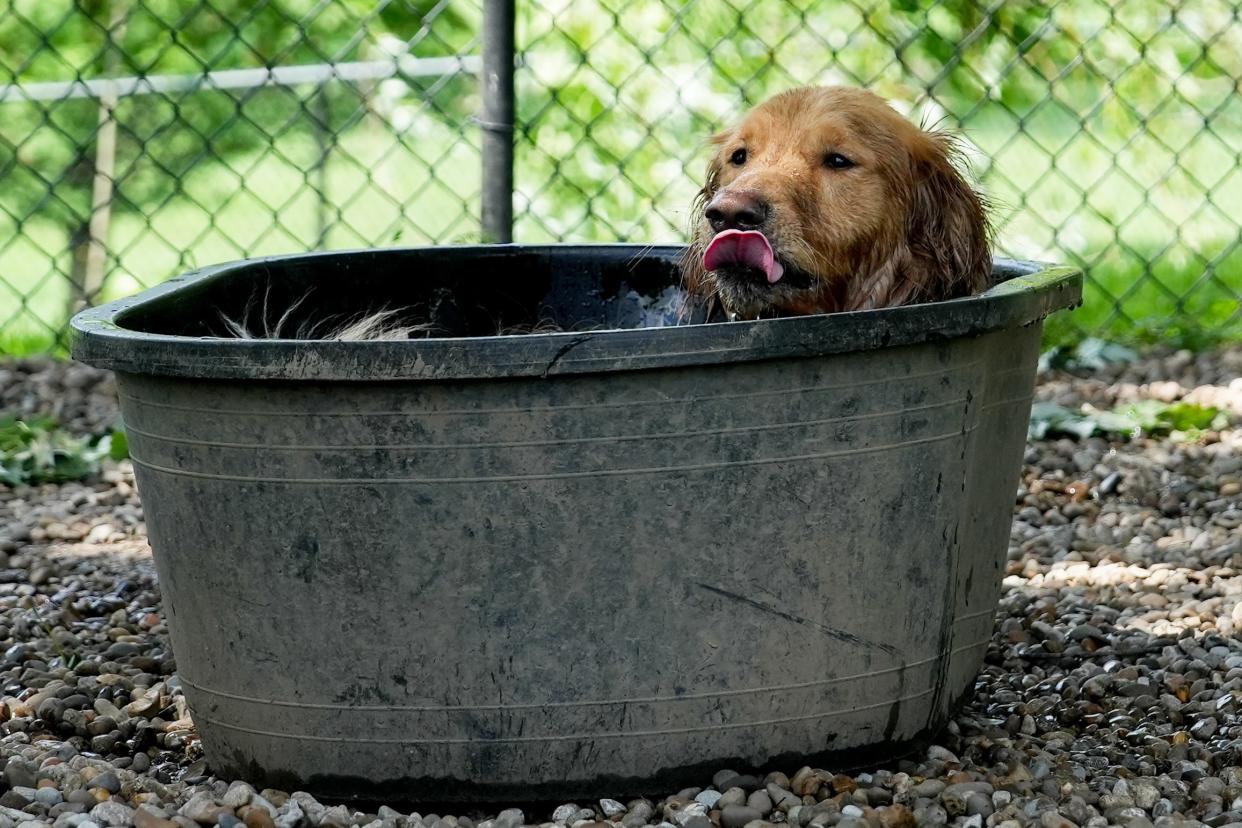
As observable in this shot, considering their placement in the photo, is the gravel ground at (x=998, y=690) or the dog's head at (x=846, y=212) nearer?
the gravel ground at (x=998, y=690)

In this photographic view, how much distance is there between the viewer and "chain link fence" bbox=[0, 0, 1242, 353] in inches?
249

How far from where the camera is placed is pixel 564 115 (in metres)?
6.96

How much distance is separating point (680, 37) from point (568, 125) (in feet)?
1.96

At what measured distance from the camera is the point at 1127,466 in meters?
4.80

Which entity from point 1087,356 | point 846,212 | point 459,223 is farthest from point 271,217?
point 846,212

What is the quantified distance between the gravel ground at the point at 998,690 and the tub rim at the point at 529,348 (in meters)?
0.68

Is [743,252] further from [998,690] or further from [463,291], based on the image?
[998,690]

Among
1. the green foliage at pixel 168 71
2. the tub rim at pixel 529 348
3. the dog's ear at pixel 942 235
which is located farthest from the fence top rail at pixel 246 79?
the tub rim at pixel 529 348

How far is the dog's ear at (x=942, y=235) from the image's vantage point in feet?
10.2

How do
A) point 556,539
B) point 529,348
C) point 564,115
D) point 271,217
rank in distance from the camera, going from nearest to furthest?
point 529,348
point 556,539
point 564,115
point 271,217

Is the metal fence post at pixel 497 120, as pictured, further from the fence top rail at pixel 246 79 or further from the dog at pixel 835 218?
the dog at pixel 835 218

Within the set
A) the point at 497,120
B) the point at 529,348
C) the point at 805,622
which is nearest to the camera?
the point at 529,348

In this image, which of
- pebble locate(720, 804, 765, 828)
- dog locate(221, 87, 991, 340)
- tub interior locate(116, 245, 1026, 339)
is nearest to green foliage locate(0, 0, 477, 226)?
tub interior locate(116, 245, 1026, 339)

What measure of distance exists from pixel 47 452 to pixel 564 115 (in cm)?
280
